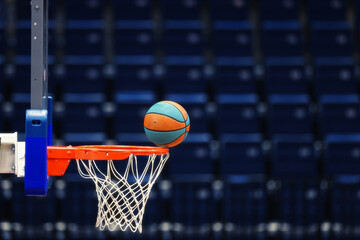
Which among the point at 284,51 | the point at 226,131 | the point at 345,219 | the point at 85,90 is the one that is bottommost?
the point at 345,219

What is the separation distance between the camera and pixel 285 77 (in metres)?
8.17

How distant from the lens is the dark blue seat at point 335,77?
8.12m

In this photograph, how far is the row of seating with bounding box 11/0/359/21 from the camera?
28.0ft

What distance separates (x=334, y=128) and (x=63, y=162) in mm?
4761

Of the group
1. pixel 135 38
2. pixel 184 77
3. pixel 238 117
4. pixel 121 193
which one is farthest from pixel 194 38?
pixel 121 193

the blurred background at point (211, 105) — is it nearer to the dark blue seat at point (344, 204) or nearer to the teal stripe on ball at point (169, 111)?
the dark blue seat at point (344, 204)

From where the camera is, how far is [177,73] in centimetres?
811

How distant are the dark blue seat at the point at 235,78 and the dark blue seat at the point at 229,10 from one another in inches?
30.9

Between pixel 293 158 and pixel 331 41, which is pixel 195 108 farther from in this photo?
pixel 331 41

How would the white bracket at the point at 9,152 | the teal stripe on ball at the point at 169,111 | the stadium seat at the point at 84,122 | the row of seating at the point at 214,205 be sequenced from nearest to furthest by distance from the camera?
the white bracket at the point at 9,152, the teal stripe on ball at the point at 169,111, the row of seating at the point at 214,205, the stadium seat at the point at 84,122

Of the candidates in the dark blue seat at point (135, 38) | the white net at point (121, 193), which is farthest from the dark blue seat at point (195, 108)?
the white net at point (121, 193)

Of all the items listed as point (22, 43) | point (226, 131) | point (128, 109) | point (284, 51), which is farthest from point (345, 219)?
point (22, 43)

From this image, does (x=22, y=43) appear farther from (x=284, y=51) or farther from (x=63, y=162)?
(x=63, y=162)

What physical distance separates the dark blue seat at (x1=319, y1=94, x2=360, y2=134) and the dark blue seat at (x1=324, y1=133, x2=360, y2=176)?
0.59ft
